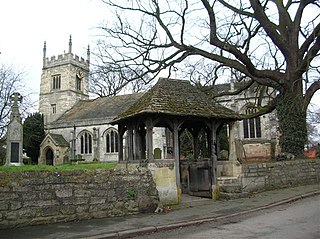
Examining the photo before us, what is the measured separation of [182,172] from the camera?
14.1 metres

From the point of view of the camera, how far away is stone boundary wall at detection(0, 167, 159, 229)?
778cm

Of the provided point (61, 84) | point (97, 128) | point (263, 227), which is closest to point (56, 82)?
point (61, 84)

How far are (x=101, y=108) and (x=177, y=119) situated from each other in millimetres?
33581

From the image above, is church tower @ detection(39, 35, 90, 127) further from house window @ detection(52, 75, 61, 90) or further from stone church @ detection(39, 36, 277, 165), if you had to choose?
stone church @ detection(39, 36, 277, 165)

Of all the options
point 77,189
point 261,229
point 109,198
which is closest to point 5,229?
point 77,189

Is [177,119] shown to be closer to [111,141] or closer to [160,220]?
[160,220]

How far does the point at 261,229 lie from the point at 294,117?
11.8 metres

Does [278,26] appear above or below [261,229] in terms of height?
above

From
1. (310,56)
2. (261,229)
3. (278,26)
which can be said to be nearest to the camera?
(261,229)

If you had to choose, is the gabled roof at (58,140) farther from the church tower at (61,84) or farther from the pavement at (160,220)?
the pavement at (160,220)

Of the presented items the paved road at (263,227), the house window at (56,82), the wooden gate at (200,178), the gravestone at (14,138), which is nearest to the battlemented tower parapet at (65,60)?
the house window at (56,82)

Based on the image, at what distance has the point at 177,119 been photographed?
38.2ft

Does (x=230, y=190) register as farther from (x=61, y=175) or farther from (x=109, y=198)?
(x=61, y=175)

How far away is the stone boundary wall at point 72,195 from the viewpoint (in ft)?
25.5
